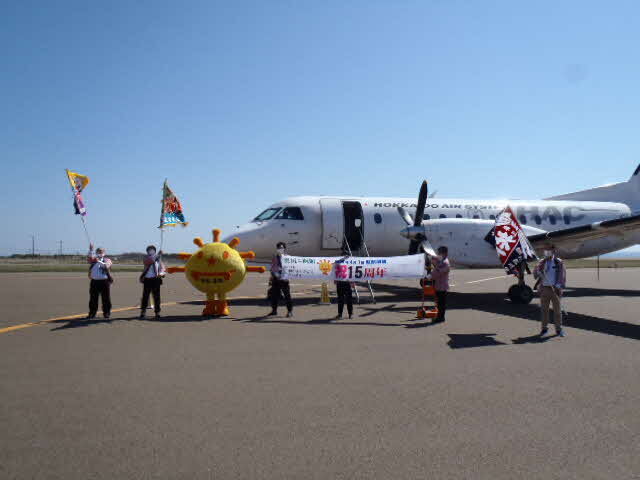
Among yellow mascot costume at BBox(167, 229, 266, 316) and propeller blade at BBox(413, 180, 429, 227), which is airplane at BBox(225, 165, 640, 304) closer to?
propeller blade at BBox(413, 180, 429, 227)

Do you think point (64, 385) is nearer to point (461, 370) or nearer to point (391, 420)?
point (391, 420)

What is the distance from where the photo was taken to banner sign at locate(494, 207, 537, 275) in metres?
12.8

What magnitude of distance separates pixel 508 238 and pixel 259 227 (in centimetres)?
805

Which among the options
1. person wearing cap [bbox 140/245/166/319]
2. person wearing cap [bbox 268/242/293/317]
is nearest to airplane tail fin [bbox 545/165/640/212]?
person wearing cap [bbox 268/242/293/317]

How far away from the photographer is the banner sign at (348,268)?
12133 millimetres

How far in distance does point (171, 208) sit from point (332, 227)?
19.8 ft

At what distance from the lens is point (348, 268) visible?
12195mm

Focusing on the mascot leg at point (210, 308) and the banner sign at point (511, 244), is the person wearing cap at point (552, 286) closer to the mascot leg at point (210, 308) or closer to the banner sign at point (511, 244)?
the banner sign at point (511, 244)

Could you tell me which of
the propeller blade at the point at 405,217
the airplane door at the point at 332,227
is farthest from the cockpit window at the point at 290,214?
the propeller blade at the point at 405,217

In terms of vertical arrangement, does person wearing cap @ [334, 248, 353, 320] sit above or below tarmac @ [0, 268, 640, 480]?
above

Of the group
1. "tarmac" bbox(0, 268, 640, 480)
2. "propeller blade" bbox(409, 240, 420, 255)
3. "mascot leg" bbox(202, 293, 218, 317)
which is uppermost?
"propeller blade" bbox(409, 240, 420, 255)

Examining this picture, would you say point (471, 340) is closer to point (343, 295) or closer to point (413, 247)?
Answer: point (343, 295)

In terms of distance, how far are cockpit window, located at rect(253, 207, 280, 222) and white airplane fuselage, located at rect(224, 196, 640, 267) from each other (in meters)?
0.04

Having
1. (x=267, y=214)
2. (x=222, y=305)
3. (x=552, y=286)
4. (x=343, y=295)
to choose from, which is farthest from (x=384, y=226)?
(x=552, y=286)
